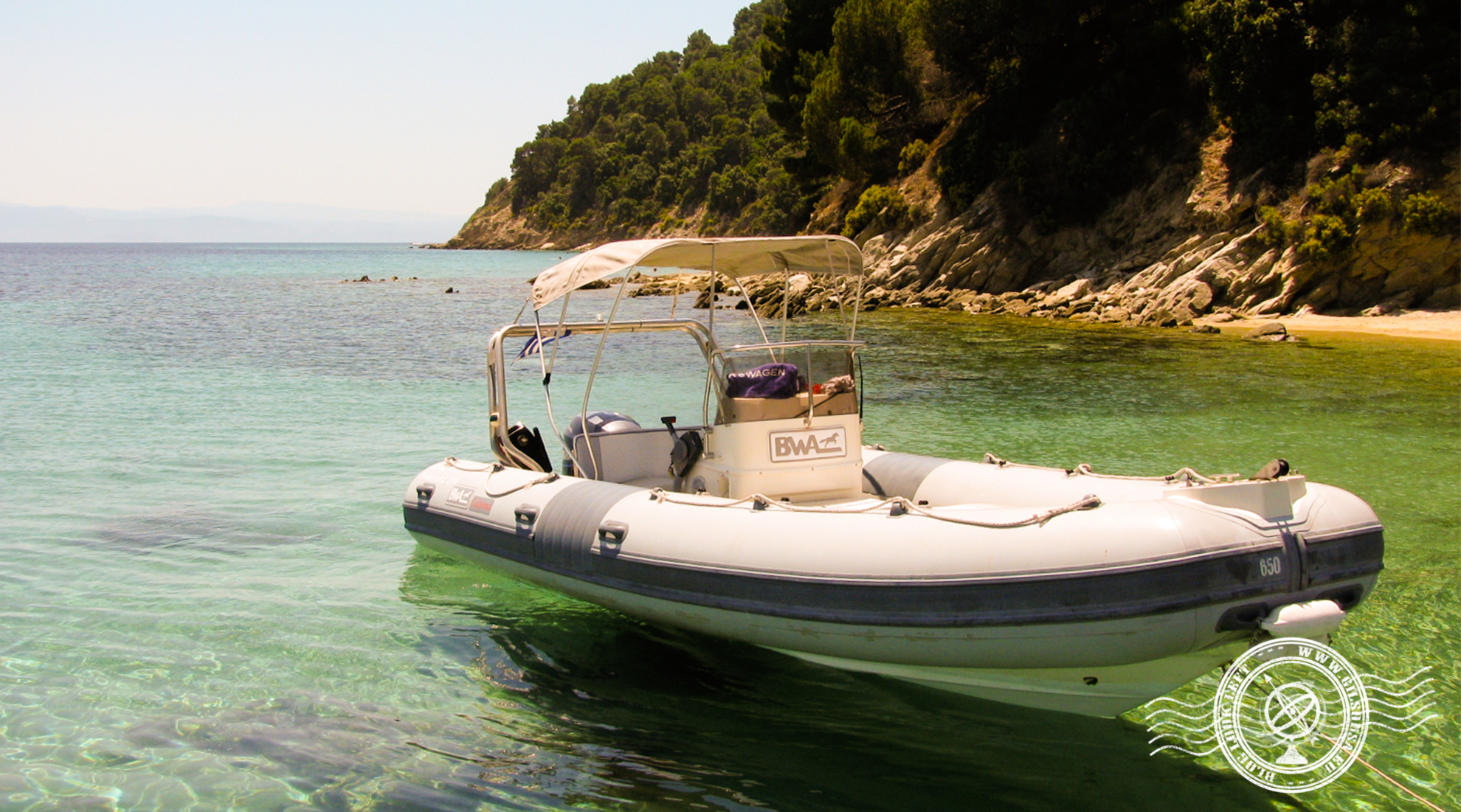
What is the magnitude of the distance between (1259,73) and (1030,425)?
17155mm

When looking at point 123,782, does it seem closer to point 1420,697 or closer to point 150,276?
point 1420,697

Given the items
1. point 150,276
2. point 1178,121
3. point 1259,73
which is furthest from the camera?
point 150,276

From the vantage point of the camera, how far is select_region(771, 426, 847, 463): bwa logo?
588cm

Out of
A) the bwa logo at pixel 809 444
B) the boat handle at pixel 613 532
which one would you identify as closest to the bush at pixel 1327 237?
the bwa logo at pixel 809 444

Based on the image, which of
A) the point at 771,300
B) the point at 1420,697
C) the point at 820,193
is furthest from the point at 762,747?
the point at 820,193

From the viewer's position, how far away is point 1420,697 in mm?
4672

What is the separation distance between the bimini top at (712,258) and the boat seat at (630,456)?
1.14m

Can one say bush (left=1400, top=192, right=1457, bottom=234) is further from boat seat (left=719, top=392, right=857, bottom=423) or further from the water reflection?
the water reflection

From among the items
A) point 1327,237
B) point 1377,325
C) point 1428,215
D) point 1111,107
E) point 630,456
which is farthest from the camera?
point 1111,107

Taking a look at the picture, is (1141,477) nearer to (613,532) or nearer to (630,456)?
(613,532)

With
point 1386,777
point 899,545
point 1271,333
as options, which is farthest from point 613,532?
point 1271,333

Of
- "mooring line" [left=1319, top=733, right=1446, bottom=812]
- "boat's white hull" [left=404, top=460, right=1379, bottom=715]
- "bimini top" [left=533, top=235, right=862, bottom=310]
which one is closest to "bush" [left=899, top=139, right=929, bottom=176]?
"bimini top" [left=533, top=235, right=862, bottom=310]

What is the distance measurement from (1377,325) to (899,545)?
68.0 feet

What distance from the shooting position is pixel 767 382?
5.87 metres
